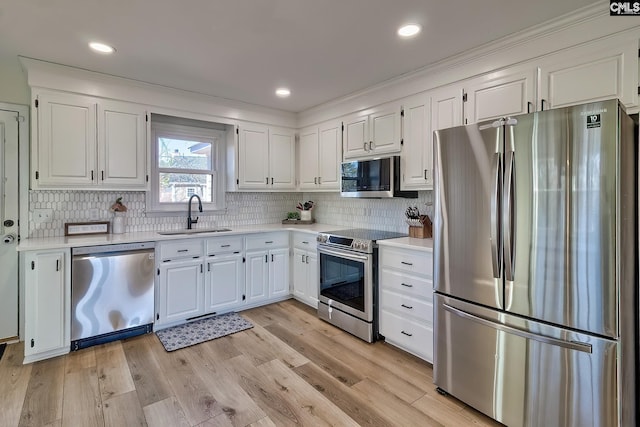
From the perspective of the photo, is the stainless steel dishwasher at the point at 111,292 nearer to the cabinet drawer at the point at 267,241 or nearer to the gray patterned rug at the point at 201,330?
the gray patterned rug at the point at 201,330

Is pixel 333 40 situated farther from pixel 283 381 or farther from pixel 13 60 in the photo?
pixel 13 60

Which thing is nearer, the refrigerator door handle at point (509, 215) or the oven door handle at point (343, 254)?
the refrigerator door handle at point (509, 215)

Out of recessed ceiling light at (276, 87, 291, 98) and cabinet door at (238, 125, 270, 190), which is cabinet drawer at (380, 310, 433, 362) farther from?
recessed ceiling light at (276, 87, 291, 98)

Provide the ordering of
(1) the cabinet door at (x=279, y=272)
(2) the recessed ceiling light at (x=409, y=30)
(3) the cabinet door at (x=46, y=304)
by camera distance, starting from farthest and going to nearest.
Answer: (1) the cabinet door at (x=279, y=272)
(3) the cabinet door at (x=46, y=304)
(2) the recessed ceiling light at (x=409, y=30)

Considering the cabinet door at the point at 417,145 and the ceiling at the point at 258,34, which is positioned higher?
the ceiling at the point at 258,34

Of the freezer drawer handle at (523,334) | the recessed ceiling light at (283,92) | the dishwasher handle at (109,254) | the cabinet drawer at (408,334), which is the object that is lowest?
the cabinet drawer at (408,334)

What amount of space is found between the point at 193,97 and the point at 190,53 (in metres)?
1.07

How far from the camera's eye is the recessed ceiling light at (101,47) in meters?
2.46

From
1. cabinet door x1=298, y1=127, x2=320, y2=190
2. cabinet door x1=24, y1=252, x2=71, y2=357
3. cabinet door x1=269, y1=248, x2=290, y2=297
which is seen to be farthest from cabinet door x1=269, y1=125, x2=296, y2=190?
cabinet door x1=24, y1=252, x2=71, y2=357

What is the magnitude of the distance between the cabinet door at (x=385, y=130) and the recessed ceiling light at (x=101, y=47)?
2408mm

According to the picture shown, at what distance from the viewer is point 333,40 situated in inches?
94.7

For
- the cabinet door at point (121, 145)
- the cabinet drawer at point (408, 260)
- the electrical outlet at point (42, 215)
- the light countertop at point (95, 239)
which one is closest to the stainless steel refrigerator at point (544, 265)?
the cabinet drawer at point (408, 260)

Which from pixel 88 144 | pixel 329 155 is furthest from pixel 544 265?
pixel 88 144

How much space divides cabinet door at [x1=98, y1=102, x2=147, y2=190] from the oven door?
2091 millimetres
